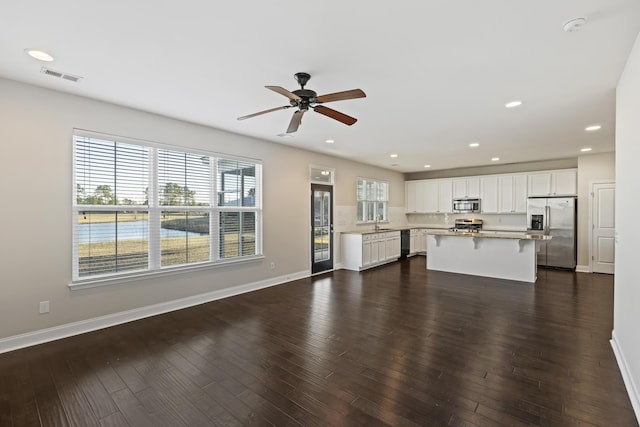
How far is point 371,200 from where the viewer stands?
834 centimetres

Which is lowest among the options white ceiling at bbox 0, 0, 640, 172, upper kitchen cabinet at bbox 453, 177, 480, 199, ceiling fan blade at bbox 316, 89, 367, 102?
upper kitchen cabinet at bbox 453, 177, 480, 199

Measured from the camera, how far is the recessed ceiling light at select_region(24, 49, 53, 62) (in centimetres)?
243

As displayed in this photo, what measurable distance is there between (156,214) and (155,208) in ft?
0.27

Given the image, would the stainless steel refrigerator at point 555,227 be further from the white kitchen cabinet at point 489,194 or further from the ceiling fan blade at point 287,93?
the ceiling fan blade at point 287,93

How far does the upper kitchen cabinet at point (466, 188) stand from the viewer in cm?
828

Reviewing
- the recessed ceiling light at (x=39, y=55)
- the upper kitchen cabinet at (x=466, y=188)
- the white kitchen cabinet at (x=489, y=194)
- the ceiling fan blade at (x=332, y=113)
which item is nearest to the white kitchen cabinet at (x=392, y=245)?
the upper kitchen cabinet at (x=466, y=188)

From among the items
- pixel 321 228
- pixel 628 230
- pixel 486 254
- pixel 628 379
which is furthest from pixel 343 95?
pixel 486 254

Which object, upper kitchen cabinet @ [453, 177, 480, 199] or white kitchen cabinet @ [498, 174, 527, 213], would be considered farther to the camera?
upper kitchen cabinet @ [453, 177, 480, 199]

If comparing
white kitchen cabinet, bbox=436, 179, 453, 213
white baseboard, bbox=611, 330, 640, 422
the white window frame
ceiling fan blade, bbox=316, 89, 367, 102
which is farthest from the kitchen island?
ceiling fan blade, bbox=316, 89, 367, 102

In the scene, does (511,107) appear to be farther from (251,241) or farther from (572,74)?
(251,241)

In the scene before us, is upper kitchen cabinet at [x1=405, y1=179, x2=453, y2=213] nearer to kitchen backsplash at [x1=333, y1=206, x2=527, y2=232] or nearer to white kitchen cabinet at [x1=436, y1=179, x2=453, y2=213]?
white kitchen cabinet at [x1=436, y1=179, x2=453, y2=213]

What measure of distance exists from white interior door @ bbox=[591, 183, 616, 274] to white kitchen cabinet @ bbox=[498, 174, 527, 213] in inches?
53.2

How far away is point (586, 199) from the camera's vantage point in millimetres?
6574

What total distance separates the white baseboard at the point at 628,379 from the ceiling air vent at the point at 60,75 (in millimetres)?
5339
